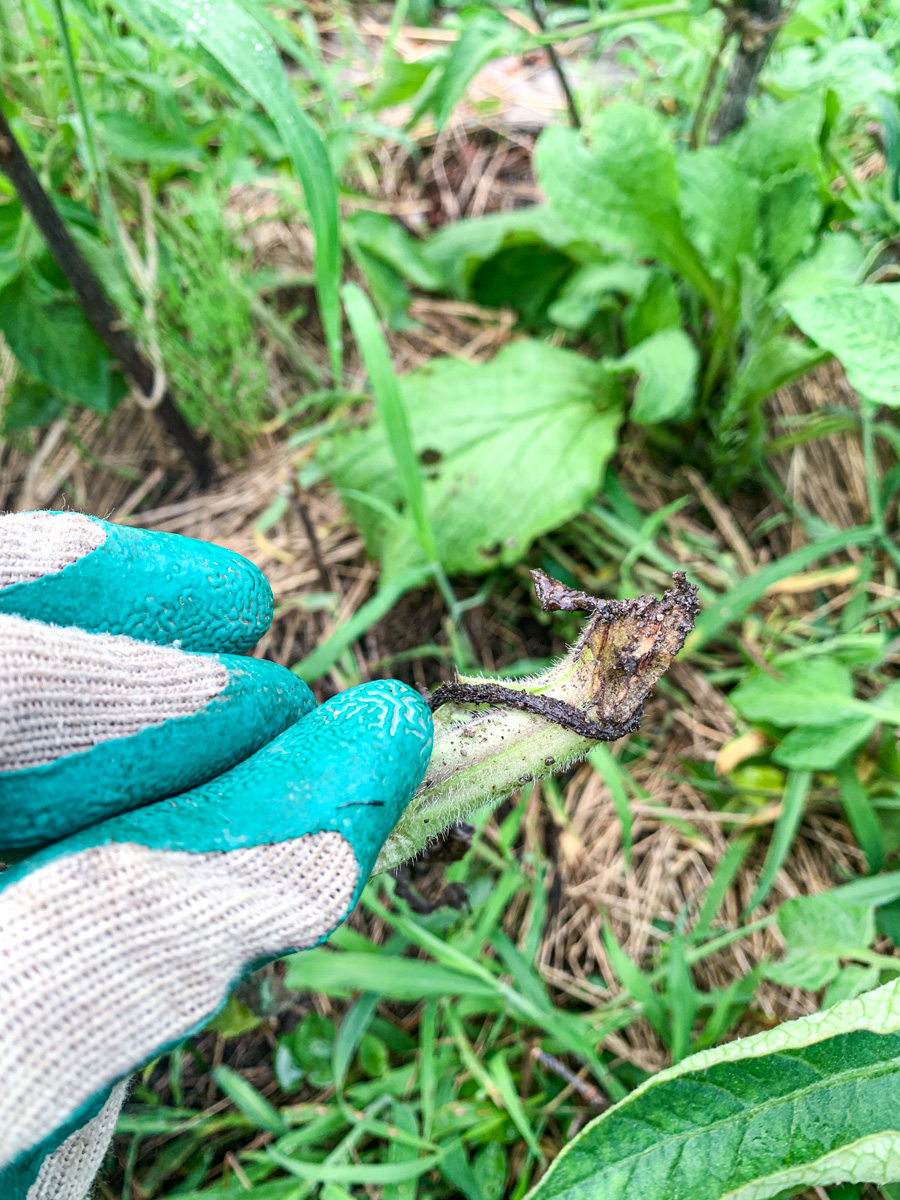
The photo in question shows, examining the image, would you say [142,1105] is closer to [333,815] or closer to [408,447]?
[333,815]

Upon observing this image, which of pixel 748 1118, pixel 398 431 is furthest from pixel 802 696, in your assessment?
pixel 398 431

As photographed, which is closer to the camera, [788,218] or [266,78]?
[266,78]

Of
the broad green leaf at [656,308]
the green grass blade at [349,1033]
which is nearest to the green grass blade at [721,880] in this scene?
the green grass blade at [349,1033]

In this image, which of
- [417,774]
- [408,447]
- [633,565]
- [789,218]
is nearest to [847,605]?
[633,565]

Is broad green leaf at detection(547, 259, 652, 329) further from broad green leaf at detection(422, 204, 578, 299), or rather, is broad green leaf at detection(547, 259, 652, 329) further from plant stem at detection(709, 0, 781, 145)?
plant stem at detection(709, 0, 781, 145)

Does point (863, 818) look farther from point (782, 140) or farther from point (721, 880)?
point (782, 140)

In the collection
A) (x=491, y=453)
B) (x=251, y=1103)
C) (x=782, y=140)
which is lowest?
(x=251, y=1103)

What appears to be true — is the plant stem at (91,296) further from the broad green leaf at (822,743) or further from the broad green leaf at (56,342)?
the broad green leaf at (822,743)
